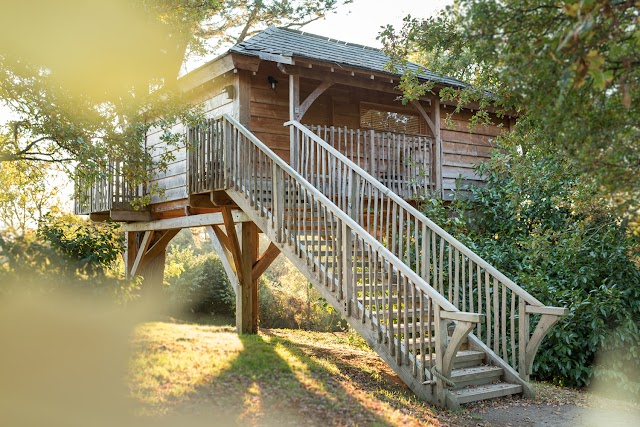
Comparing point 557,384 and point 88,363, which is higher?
point 88,363

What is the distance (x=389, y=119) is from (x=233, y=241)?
172 inches

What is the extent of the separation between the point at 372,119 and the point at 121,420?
883cm

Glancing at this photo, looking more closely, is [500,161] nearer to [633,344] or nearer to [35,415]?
[633,344]

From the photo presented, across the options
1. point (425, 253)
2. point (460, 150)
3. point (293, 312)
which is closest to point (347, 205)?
point (425, 253)

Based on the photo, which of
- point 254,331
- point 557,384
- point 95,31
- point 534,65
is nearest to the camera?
point 534,65

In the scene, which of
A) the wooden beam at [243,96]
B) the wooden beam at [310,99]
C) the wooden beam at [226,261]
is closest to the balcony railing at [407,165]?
the wooden beam at [310,99]

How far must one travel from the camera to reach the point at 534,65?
3.78m

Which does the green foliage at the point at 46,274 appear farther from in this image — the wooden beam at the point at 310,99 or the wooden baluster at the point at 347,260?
the wooden beam at the point at 310,99

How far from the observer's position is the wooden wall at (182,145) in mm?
10398

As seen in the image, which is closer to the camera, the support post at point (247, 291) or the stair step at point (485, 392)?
the stair step at point (485, 392)

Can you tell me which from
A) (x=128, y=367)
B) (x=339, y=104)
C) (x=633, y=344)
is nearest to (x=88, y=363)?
(x=128, y=367)

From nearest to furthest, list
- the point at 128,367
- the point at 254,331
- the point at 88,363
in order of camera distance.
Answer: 1. the point at 88,363
2. the point at 128,367
3. the point at 254,331

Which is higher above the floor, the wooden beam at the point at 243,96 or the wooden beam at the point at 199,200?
the wooden beam at the point at 243,96

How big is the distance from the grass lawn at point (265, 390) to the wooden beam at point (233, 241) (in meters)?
2.79
